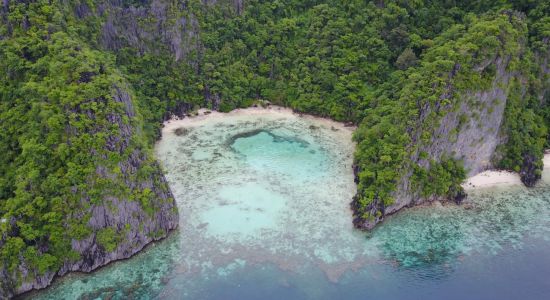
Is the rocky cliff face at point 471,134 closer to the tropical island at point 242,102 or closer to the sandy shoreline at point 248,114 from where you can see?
the tropical island at point 242,102

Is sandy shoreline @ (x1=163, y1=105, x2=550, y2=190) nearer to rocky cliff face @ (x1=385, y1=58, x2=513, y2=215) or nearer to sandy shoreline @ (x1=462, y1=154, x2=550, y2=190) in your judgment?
sandy shoreline @ (x1=462, y1=154, x2=550, y2=190)

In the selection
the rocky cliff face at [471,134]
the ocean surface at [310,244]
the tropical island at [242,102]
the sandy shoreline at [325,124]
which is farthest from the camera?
the sandy shoreline at [325,124]

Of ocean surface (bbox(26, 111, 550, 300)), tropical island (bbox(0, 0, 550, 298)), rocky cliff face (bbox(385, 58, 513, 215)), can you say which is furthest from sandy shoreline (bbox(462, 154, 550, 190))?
ocean surface (bbox(26, 111, 550, 300))

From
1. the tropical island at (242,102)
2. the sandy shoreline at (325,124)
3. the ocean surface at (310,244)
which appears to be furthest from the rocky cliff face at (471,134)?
the ocean surface at (310,244)

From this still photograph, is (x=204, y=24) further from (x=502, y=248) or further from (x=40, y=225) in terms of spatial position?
(x=502, y=248)

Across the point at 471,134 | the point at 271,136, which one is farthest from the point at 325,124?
the point at 471,134
